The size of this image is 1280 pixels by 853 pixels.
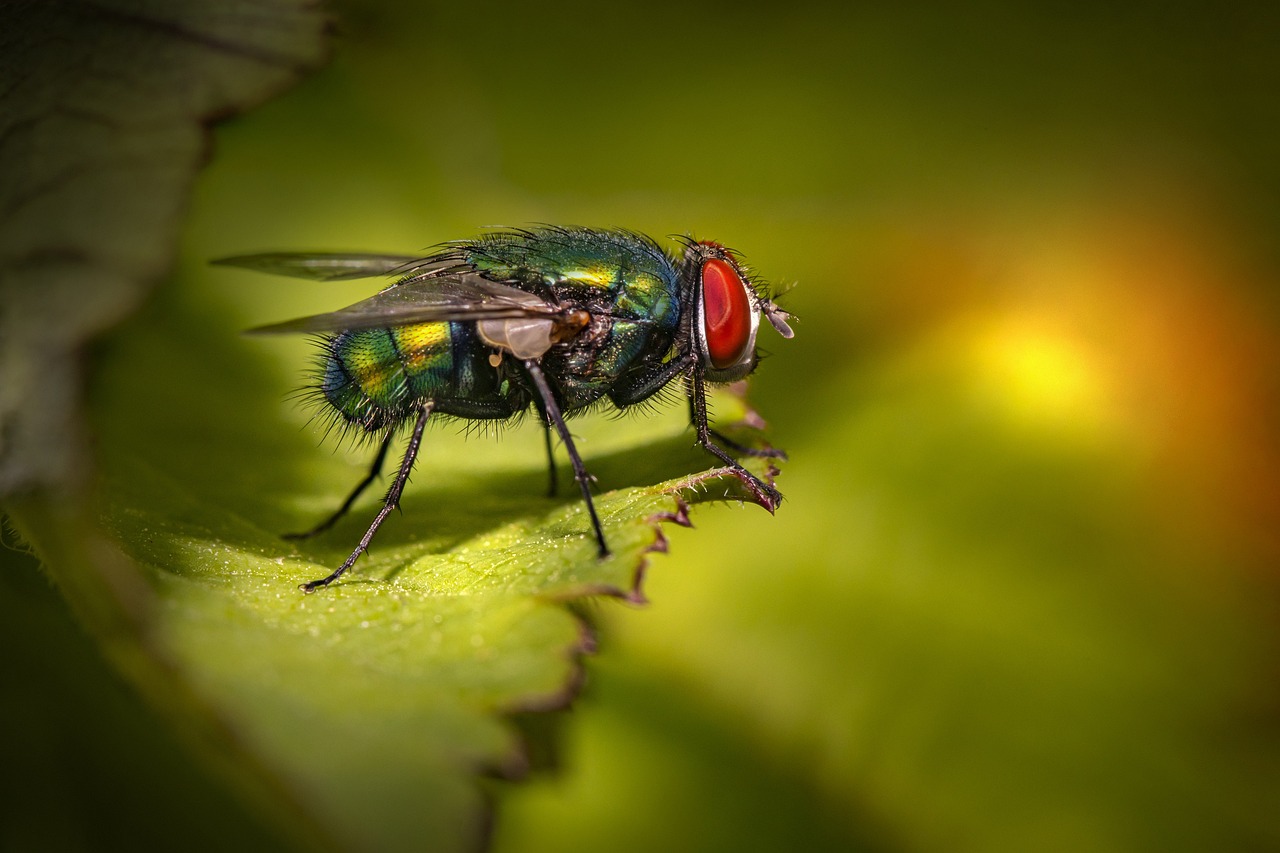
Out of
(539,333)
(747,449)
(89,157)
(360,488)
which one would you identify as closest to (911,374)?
(747,449)

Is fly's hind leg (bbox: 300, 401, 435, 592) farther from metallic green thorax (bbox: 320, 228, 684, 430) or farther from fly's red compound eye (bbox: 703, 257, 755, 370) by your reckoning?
fly's red compound eye (bbox: 703, 257, 755, 370)

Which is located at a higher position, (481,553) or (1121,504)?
(1121,504)

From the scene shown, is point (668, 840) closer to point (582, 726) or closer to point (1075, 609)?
point (582, 726)

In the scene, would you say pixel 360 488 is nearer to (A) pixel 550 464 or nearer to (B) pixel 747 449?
(A) pixel 550 464

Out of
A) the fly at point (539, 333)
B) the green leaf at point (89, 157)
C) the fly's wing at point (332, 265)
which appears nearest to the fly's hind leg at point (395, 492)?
the fly at point (539, 333)

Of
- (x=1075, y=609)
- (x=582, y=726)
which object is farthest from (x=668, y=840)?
(x=1075, y=609)

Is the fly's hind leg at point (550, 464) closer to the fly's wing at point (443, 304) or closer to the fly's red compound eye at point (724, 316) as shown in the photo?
A: the fly's wing at point (443, 304)
